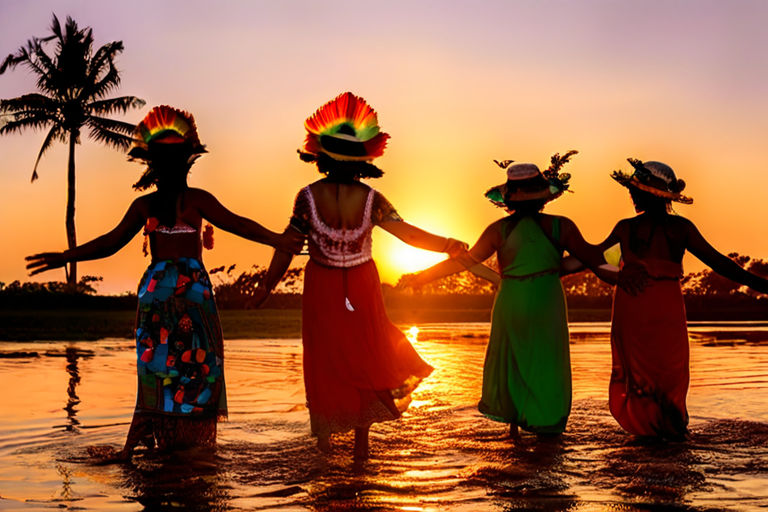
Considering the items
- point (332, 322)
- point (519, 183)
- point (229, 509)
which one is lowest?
point (229, 509)

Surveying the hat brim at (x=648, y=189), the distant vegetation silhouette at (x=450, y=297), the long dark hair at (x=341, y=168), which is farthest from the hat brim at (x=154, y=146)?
the distant vegetation silhouette at (x=450, y=297)

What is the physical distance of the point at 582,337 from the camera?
22.8m

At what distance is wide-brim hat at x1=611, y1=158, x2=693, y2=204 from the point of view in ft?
28.5

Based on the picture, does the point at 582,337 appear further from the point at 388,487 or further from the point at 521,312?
the point at 388,487

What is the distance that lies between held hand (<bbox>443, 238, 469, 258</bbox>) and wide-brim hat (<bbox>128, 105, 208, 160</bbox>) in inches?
78.1

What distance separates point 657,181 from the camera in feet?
28.5

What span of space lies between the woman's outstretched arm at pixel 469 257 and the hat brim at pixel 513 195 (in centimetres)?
25

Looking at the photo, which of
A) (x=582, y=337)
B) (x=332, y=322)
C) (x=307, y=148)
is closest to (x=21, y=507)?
(x=332, y=322)

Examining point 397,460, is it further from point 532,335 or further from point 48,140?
point 48,140

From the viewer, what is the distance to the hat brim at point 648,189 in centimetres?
866

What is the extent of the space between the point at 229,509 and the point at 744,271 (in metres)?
5.13

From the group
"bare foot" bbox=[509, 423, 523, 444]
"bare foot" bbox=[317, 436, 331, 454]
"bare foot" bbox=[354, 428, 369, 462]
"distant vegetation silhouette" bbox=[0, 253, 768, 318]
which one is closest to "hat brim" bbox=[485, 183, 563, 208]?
"bare foot" bbox=[509, 423, 523, 444]

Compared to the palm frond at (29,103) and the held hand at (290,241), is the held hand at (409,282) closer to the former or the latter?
the held hand at (290,241)

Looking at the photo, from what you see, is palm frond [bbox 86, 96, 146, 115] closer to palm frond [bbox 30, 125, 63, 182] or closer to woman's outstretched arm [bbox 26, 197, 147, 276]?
palm frond [bbox 30, 125, 63, 182]
